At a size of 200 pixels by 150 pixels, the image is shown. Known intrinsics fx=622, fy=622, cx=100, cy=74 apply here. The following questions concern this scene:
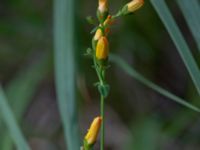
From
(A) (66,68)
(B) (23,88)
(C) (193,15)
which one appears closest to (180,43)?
(C) (193,15)

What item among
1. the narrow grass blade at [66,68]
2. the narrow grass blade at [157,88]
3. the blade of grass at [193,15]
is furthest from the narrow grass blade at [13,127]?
the blade of grass at [193,15]

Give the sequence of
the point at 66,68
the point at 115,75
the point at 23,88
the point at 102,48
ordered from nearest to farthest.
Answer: the point at 102,48, the point at 66,68, the point at 23,88, the point at 115,75

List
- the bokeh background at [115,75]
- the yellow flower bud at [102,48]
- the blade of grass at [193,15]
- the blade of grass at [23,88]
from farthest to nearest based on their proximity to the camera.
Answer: the bokeh background at [115,75] < the blade of grass at [23,88] < the blade of grass at [193,15] < the yellow flower bud at [102,48]

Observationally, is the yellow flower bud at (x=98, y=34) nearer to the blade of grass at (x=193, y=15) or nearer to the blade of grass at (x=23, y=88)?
the blade of grass at (x=193, y=15)

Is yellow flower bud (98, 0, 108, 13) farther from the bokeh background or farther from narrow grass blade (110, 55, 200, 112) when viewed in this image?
the bokeh background

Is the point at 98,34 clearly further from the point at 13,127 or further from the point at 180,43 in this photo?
the point at 13,127

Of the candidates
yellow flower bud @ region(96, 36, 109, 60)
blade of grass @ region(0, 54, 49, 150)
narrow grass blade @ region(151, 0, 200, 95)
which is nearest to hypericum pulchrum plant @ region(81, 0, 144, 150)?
yellow flower bud @ region(96, 36, 109, 60)

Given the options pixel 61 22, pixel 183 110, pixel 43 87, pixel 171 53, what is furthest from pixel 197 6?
pixel 43 87
